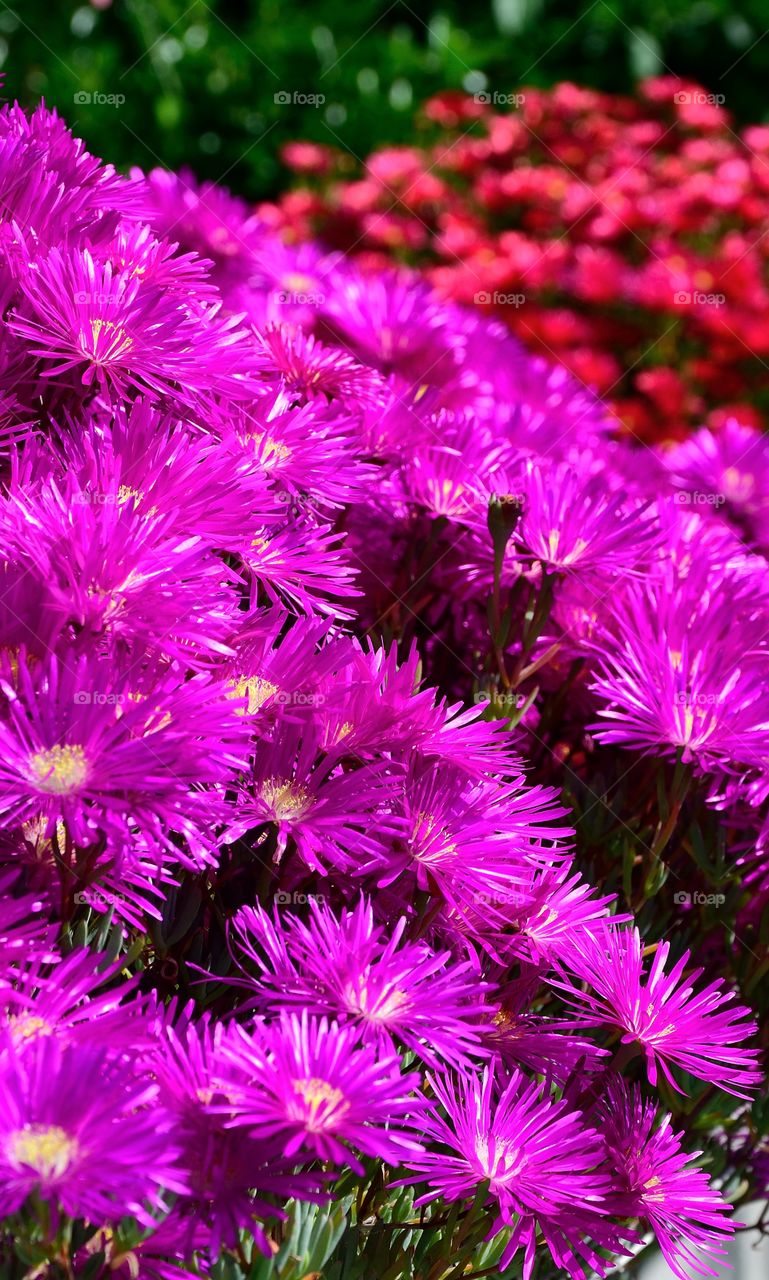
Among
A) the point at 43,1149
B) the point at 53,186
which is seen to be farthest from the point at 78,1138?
the point at 53,186

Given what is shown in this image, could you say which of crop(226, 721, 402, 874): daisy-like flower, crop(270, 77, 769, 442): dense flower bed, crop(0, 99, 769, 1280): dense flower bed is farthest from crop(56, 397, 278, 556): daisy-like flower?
crop(270, 77, 769, 442): dense flower bed

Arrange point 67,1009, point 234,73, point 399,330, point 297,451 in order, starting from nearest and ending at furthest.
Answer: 1. point 67,1009
2. point 297,451
3. point 399,330
4. point 234,73

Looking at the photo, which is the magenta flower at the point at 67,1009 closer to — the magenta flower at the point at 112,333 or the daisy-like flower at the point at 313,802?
the daisy-like flower at the point at 313,802

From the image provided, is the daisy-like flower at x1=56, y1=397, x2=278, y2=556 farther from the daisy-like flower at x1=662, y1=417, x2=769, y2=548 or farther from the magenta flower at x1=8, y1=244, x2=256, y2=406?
the daisy-like flower at x1=662, y1=417, x2=769, y2=548

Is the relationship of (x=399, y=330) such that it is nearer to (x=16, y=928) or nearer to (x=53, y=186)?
(x=53, y=186)

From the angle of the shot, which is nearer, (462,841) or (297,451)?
(462,841)

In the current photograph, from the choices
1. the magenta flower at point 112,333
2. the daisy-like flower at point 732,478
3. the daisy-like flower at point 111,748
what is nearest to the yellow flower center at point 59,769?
the daisy-like flower at point 111,748

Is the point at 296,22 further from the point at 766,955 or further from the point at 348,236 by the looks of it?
the point at 766,955
